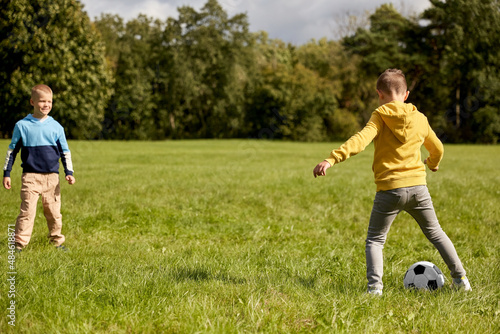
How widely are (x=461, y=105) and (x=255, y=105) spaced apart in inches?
949

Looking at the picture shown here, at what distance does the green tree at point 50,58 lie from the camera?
2598 cm

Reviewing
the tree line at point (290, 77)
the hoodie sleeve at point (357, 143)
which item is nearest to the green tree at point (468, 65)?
the tree line at point (290, 77)

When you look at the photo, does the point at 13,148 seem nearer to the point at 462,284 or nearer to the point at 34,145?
the point at 34,145

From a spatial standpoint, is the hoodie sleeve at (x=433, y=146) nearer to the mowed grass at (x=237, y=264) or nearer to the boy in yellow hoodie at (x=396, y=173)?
the boy in yellow hoodie at (x=396, y=173)

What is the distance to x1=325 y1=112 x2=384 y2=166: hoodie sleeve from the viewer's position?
10.4 ft

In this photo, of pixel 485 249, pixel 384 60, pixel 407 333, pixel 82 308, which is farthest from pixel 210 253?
pixel 384 60

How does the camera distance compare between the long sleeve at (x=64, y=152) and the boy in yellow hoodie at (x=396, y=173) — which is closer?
the boy in yellow hoodie at (x=396, y=173)

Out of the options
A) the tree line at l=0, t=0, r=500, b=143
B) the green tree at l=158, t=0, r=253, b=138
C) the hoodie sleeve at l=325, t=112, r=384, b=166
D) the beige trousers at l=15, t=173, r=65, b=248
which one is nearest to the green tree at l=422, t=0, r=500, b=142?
the tree line at l=0, t=0, r=500, b=143

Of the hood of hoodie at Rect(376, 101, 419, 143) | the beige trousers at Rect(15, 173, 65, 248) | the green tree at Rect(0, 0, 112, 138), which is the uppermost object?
the green tree at Rect(0, 0, 112, 138)

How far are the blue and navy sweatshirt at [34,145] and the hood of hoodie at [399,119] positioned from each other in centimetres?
379

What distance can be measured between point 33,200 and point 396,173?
405 centimetres

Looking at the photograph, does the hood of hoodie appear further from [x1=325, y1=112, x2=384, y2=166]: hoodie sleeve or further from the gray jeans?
the gray jeans

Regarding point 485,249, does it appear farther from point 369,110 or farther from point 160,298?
point 369,110

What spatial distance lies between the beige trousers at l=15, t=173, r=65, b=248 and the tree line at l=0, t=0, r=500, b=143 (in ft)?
112
